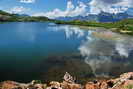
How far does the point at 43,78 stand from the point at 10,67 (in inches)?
466

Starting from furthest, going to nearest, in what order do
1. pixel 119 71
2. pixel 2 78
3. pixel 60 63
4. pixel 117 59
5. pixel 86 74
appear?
pixel 117 59, pixel 60 63, pixel 119 71, pixel 86 74, pixel 2 78

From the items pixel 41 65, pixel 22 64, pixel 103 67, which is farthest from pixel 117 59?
pixel 22 64

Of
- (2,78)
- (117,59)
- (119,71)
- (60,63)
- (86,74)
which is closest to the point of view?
(2,78)

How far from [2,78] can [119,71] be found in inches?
1124

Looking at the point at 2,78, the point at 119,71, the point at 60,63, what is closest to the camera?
the point at 2,78

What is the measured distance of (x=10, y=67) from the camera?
5047 cm

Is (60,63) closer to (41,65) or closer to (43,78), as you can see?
(41,65)

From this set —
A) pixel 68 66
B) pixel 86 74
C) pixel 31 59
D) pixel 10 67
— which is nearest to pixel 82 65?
pixel 68 66

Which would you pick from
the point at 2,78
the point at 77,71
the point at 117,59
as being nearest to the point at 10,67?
the point at 2,78

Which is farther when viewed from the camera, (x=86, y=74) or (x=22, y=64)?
(x=22, y=64)

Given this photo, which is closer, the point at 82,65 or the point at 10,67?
the point at 10,67

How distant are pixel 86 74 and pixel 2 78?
18708mm

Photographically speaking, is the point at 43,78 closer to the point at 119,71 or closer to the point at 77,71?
the point at 77,71

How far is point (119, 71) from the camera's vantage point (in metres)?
52.1
